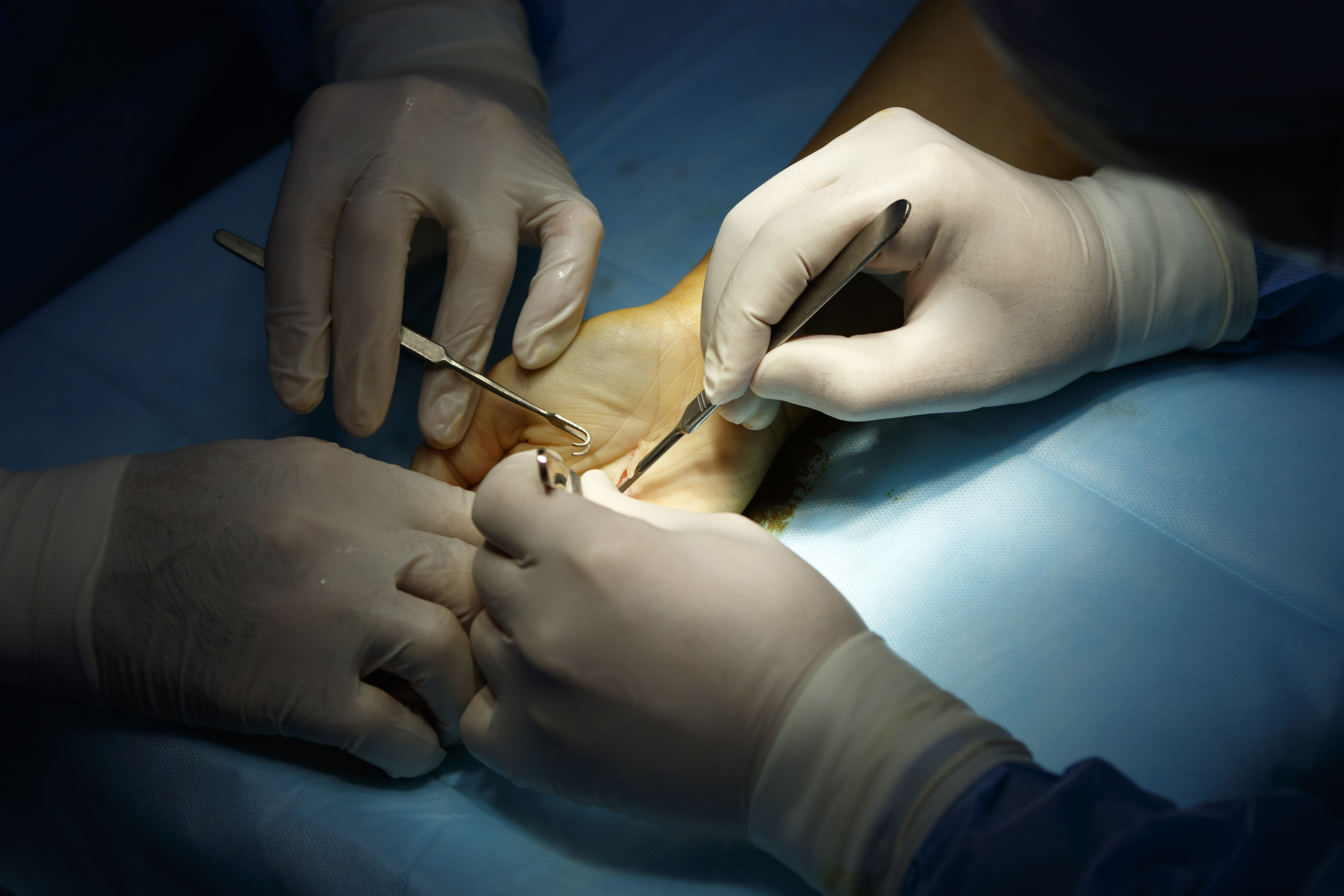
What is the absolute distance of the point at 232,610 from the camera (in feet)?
3.98

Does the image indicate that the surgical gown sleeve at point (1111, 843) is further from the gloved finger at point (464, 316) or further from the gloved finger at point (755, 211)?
the gloved finger at point (464, 316)

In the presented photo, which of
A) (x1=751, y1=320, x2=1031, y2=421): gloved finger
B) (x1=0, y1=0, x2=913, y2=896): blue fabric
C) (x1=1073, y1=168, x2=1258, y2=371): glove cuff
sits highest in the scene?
(x1=1073, y1=168, x2=1258, y2=371): glove cuff

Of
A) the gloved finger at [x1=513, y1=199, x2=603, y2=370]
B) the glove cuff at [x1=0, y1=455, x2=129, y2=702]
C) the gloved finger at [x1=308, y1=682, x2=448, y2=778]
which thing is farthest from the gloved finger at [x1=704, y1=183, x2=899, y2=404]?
the glove cuff at [x1=0, y1=455, x2=129, y2=702]

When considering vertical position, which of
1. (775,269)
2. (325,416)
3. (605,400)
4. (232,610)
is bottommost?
(325,416)

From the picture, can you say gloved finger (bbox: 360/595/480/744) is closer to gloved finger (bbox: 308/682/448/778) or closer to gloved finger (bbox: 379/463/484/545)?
gloved finger (bbox: 308/682/448/778)

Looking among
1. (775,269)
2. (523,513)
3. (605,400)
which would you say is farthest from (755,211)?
(523,513)

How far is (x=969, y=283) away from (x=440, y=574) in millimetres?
1050

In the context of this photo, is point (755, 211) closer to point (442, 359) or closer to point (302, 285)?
point (442, 359)

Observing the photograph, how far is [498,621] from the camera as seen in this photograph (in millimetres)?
1199

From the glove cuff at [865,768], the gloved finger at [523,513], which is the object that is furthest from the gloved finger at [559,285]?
the glove cuff at [865,768]

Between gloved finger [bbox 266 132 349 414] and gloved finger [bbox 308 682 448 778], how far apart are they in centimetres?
71

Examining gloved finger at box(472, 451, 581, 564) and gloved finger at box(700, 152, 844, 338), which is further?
gloved finger at box(700, 152, 844, 338)

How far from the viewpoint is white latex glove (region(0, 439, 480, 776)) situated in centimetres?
120

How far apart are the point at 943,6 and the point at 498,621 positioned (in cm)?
187
